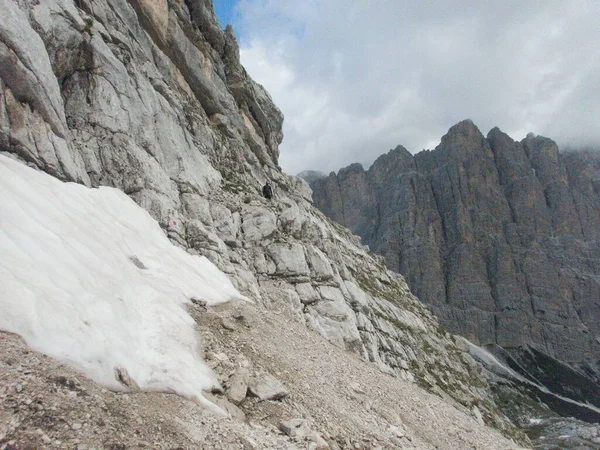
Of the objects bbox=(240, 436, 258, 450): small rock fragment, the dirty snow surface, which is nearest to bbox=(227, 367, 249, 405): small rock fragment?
the dirty snow surface

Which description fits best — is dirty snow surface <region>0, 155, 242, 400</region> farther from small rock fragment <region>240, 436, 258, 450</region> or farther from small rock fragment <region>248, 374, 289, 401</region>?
small rock fragment <region>240, 436, 258, 450</region>

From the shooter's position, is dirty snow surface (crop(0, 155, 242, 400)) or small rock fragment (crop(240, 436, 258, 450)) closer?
small rock fragment (crop(240, 436, 258, 450))

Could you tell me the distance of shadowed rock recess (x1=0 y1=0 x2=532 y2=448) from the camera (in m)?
12.5

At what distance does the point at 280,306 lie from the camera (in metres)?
34.2

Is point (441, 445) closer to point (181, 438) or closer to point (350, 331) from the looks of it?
point (181, 438)

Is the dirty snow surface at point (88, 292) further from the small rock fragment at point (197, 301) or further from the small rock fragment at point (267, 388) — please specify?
the small rock fragment at point (267, 388)

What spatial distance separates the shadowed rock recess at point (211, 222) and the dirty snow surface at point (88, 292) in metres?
1.02

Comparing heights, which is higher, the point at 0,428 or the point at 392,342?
the point at 392,342

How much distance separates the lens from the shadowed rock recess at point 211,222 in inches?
492

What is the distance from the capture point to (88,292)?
13047mm

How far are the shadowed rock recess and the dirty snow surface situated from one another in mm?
1023

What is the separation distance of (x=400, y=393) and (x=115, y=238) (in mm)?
17417

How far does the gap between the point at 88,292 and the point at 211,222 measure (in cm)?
2359

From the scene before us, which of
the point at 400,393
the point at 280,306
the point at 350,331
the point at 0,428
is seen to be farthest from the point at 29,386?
the point at 350,331
